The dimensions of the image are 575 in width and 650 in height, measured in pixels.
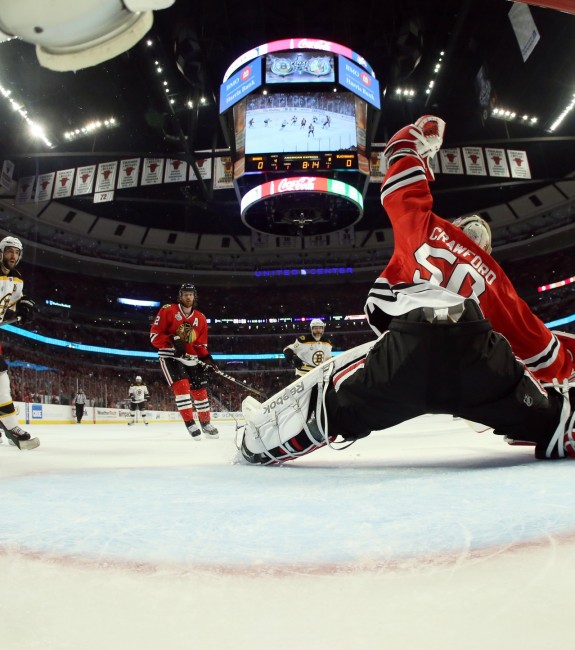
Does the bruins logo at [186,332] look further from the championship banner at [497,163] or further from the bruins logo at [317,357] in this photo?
the championship banner at [497,163]

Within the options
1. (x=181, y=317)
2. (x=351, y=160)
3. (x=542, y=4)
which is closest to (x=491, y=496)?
(x=542, y=4)

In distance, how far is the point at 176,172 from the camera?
51.3 feet

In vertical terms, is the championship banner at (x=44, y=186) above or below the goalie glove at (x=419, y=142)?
above

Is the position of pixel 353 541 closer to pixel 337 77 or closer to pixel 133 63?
pixel 337 77

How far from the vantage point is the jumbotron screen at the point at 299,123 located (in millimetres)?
10727

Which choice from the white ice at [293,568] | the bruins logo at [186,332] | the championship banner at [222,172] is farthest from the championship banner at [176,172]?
the white ice at [293,568]

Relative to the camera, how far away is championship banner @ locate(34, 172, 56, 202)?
16.4 meters

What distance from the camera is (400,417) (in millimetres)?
1778

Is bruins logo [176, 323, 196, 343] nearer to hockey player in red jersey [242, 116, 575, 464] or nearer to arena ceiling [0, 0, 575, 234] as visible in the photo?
hockey player in red jersey [242, 116, 575, 464]

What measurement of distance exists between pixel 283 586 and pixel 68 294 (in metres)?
26.7

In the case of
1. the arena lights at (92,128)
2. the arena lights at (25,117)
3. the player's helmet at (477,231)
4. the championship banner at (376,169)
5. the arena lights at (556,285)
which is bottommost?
the player's helmet at (477,231)

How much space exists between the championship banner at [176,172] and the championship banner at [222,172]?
1120mm

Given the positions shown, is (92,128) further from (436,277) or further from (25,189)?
(436,277)

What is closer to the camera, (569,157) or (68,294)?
(569,157)
